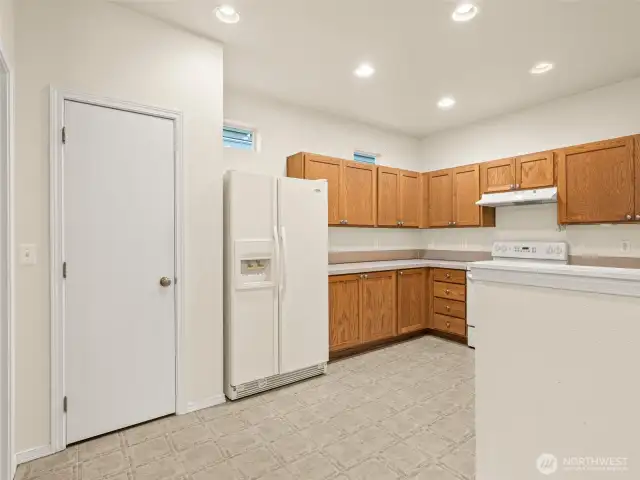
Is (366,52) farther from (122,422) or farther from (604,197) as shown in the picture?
(122,422)

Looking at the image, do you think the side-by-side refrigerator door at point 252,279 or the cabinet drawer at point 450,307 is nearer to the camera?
the side-by-side refrigerator door at point 252,279

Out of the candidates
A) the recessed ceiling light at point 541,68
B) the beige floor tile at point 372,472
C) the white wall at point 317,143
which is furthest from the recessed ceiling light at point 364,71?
the beige floor tile at point 372,472

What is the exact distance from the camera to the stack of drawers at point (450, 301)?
4.23 metres

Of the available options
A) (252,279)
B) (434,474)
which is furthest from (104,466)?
(434,474)

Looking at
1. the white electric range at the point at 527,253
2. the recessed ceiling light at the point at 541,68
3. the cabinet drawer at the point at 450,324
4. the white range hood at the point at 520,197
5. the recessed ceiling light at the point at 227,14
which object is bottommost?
the cabinet drawer at the point at 450,324

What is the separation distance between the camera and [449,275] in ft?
14.4

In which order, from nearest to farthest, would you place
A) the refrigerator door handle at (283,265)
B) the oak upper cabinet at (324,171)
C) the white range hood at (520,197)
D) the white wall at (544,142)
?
1. the refrigerator door handle at (283,265)
2. the white wall at (544,142)
3. the white range hood at (520,197)
4. the oak upper cabinet at (324,171)

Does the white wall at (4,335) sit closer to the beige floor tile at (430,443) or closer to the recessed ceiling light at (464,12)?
the beige floor tile at (430,443)

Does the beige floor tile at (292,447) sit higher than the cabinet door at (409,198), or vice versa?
the cabinet door at (409,198)

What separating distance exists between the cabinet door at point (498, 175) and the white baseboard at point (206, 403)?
3.70 m

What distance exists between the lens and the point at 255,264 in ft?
9.70

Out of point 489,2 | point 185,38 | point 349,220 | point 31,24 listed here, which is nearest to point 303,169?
point 349,220

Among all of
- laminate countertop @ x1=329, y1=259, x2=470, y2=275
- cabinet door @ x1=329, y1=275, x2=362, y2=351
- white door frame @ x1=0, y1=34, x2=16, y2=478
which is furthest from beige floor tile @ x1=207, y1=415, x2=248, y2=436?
laminate countertop @ x1=329, y1=259, x2=470, y2=275

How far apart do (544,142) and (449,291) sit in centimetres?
207
